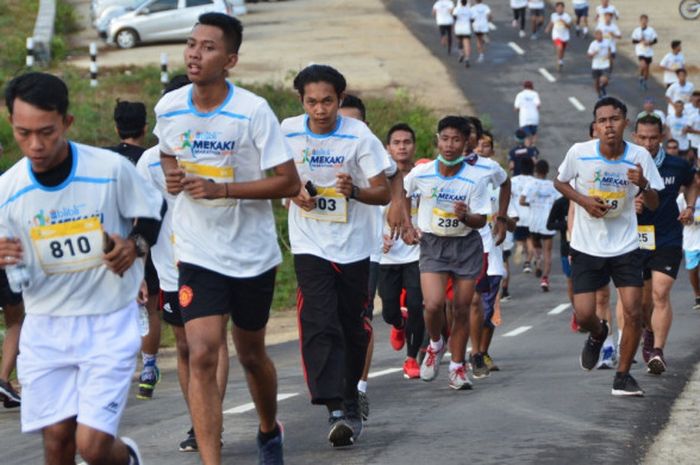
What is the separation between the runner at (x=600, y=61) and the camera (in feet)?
131

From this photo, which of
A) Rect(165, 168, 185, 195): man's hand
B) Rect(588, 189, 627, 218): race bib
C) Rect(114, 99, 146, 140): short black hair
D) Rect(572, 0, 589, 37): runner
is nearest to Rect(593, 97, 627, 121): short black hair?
Rect(588, 189, 627, 218): race bib

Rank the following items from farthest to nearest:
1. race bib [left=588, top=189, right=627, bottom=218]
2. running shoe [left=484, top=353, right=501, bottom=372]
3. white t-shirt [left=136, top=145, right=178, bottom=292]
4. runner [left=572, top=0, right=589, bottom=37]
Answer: runner [left=572, top=0, right=589, bottom=37], running shoe [left=484, top=353, right=501, bottom=372], race bib [left=588, top=189, right=627, bottom=218], white t-shirt [left=136, top=145, right=178, bottom=292]

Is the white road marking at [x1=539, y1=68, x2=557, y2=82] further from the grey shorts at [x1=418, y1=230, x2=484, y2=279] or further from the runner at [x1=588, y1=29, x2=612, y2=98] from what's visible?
the grey shorts at [x1=418, y1=230, x2=484, y2=279]

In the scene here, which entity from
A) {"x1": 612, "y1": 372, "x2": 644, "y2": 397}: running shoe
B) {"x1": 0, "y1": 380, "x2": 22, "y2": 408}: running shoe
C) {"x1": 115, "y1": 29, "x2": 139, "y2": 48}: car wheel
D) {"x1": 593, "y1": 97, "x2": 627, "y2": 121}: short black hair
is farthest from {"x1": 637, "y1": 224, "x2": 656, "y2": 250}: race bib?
{"x1": 115, "y1": 29, "x2": 139, "y2": 48}: car wheel

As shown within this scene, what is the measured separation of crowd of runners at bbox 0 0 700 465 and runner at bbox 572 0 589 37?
1153 inches

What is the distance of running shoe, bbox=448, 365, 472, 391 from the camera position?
42.3ft

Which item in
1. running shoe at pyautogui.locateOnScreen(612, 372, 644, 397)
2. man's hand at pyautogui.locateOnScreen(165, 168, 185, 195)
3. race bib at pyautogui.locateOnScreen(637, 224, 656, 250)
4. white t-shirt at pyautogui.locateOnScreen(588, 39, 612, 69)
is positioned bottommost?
running shoe at pyautogui.locateOnScreen(612, 372, 644, 397)

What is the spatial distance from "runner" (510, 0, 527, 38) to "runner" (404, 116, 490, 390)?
3449cm

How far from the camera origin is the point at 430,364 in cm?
1352

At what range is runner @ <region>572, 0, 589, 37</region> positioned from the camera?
151ft

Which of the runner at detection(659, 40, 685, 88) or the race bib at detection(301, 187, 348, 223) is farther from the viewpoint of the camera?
the runner at detection(659, 40, 685, 88)

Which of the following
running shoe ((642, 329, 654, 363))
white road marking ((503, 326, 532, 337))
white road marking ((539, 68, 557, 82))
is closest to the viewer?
running shoe ((642, 329, 654, 363))

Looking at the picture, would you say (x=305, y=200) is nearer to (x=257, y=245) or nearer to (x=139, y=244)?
(x=257, y=245)

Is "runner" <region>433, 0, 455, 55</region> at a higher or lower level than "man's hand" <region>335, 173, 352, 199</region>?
higher
